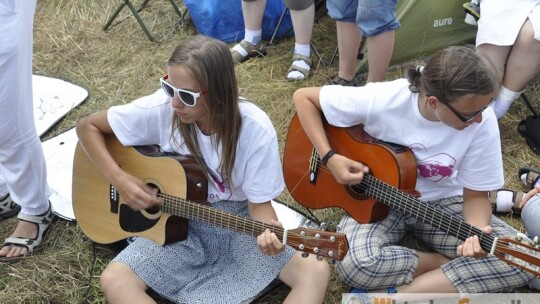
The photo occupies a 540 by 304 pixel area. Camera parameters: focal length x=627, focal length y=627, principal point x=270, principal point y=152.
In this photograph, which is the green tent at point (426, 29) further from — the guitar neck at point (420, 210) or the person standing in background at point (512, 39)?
the guitar neck at point (420, 210)

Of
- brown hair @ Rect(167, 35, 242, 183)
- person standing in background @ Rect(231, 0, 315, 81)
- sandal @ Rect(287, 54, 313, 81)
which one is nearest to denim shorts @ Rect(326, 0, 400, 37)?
person standing in background @ Rect(231, 0, 315, 81)

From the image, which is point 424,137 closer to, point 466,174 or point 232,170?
point 466,174

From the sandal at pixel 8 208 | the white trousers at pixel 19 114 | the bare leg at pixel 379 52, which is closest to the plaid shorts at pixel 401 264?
the bare leg at pixel 379 52

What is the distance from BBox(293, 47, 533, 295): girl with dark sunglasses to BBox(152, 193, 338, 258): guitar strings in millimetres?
440

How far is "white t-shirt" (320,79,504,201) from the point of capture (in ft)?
7.52

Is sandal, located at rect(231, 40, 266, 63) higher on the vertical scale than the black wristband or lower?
lower

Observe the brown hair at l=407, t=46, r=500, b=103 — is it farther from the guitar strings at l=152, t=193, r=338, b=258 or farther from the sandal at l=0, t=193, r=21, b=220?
the sandal at l=0, t=193, r=21, b=220

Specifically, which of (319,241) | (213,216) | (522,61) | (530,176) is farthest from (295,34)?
(319,241)

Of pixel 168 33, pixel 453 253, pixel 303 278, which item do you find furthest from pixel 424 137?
pixel 168 33

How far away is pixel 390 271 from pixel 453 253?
1.01 ft

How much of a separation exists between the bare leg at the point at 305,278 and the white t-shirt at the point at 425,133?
1.79ft

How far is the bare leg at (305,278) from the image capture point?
2.24m

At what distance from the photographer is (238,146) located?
2.24 meters

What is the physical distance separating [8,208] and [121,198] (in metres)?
0.77
